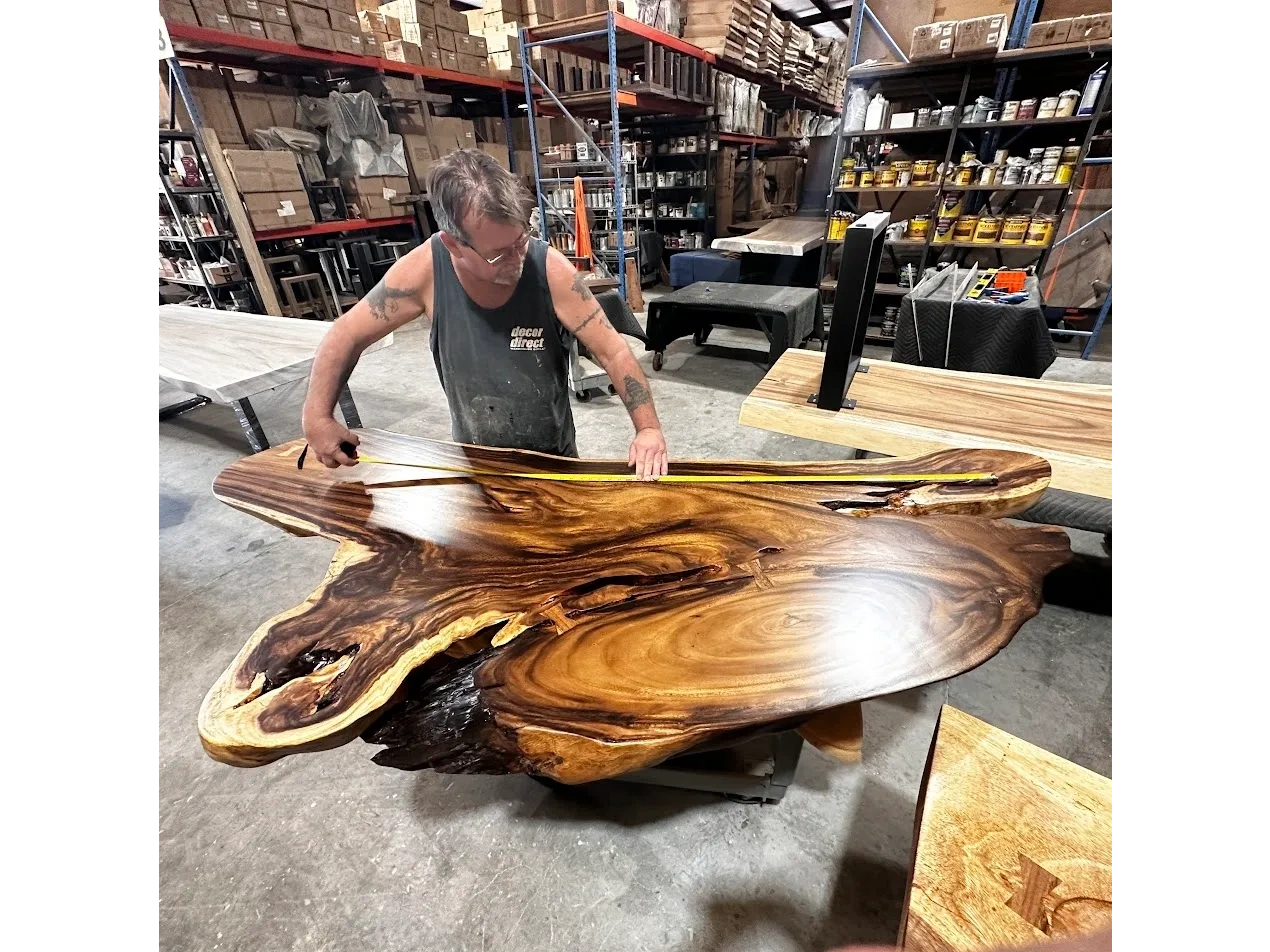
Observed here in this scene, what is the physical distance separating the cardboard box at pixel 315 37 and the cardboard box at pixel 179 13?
0.71 meters

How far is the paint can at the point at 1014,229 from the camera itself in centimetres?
356

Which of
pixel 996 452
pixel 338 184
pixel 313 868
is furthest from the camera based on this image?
pixel 338 184

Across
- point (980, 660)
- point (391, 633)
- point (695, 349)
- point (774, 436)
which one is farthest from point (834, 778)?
point (695, 349)

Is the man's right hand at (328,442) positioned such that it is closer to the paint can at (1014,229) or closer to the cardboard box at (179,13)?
the cardboard box at (179,13)

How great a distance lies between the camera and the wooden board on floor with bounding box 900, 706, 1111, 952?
652 millimetres

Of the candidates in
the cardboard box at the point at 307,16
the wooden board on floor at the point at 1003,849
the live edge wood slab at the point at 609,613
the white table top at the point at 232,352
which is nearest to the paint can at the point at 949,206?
the live edge wood slab at the point at 609,613

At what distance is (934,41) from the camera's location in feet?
10.7

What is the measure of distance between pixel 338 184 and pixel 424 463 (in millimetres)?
4795

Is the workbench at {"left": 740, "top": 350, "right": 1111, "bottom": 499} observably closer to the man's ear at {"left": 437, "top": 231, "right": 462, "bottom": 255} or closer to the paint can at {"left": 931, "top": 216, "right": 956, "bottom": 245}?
the man's ear at {"left": 437, "top": 231, "right": 462, "bottom": 255}

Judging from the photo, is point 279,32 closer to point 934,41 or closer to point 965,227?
point 934,41

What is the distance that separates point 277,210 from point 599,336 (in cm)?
440
